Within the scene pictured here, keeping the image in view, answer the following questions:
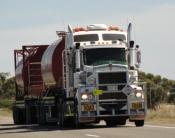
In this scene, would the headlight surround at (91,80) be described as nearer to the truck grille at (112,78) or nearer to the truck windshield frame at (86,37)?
the truck grille at (112,78)

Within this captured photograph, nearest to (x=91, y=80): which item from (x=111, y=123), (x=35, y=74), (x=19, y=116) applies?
(x=111, y=123)

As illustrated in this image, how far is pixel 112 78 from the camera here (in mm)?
29750

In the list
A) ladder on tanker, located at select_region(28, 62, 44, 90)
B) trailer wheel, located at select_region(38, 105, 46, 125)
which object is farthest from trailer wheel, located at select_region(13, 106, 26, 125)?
trailer wheel, located at select_region(38, 105, 46, 125)

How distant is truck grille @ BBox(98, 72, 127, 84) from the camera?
2966cm

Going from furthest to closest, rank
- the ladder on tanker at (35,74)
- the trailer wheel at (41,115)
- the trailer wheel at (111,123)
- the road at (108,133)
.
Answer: the ladder on tanker at (35,74) < the trailer wheel at (41,115) < the trailer wheel at (111,123) < the road at (108,133)

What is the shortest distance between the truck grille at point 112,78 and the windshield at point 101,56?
0.50 m

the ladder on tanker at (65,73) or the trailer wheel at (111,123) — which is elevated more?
the ladder on tanker at (65,73)

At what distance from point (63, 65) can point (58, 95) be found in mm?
2589

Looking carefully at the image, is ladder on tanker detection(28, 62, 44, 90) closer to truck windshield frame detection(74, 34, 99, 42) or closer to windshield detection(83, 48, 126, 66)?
truck windshield frame detection(74, 34, 99, 42)

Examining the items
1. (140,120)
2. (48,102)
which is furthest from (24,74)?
(140,120)

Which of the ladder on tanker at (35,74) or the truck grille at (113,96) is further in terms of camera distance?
the ladder on tanker at (35,74)

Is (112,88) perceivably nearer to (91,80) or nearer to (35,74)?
(91,80)

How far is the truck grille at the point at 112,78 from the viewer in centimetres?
2966

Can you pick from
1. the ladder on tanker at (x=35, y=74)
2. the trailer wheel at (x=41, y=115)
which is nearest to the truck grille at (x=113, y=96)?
the trailer wheel at (x=41, y=115)
